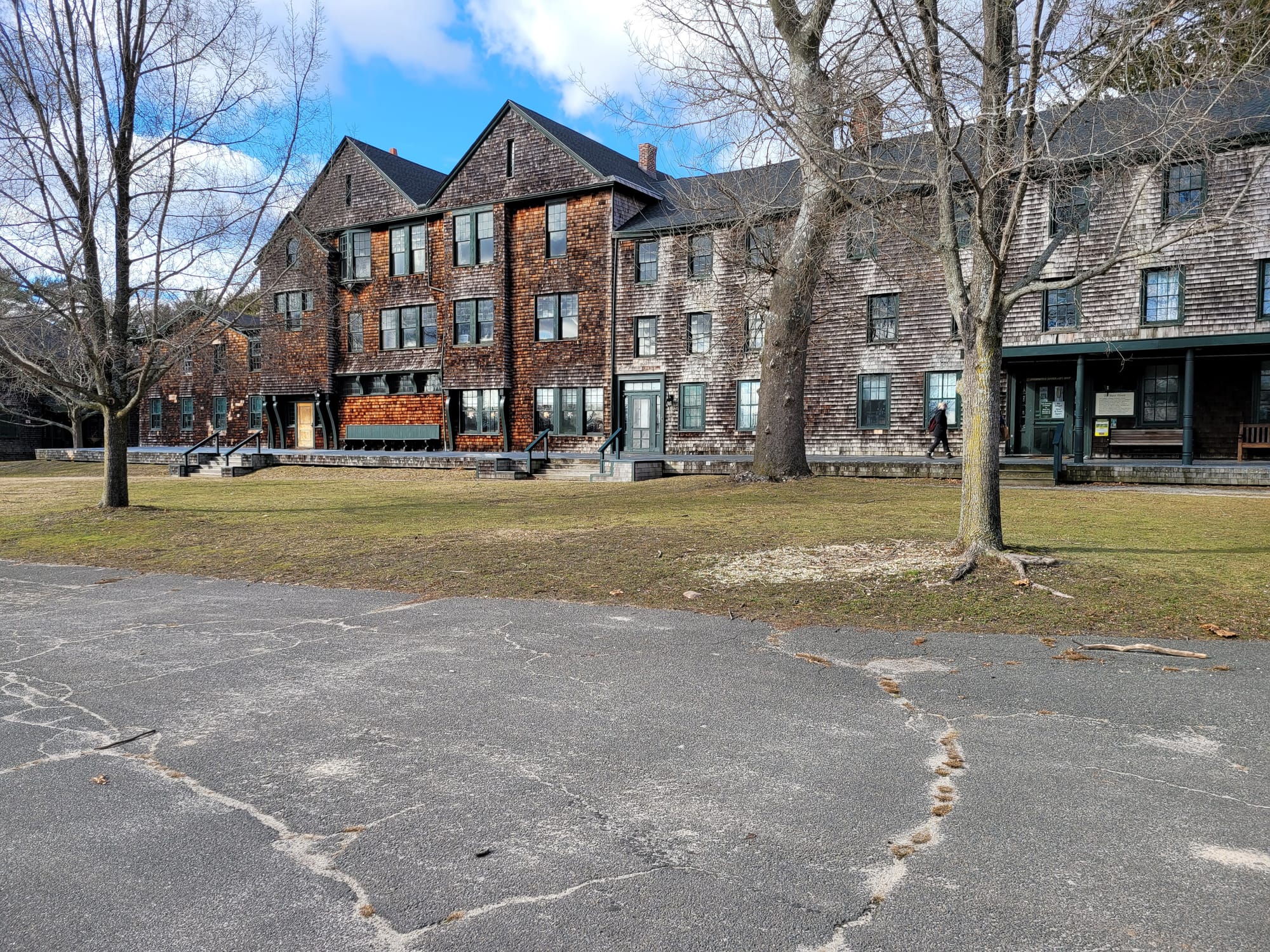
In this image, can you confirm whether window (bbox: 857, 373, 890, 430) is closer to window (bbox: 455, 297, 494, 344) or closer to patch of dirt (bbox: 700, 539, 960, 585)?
window (bbox: 455, 297, 494, 344)

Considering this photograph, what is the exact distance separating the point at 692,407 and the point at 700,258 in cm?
516

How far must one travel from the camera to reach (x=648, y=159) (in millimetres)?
36188

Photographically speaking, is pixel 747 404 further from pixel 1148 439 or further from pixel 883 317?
pixel 1148 439

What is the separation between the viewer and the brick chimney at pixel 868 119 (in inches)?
349

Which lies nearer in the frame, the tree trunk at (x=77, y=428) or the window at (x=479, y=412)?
the window at (x=479, y=412)

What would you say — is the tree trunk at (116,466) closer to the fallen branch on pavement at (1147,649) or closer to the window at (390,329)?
the fallen branch on pavement at (1147,649)

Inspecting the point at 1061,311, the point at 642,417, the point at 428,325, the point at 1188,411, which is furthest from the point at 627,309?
the point at 1188,411

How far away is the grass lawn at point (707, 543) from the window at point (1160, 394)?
28.7 ft

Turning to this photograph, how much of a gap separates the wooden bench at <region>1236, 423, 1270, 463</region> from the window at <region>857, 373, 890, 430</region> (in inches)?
359

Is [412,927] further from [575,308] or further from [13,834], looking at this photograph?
[575,308]

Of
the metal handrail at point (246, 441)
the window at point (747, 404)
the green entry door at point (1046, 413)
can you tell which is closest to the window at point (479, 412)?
the metal handrail at point (246, 441)

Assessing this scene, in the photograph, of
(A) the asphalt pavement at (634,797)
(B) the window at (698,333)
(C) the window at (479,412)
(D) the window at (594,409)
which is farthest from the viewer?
(C) the window at (479,412)

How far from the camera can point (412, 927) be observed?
8.84 feet

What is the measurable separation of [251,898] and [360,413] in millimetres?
35910
